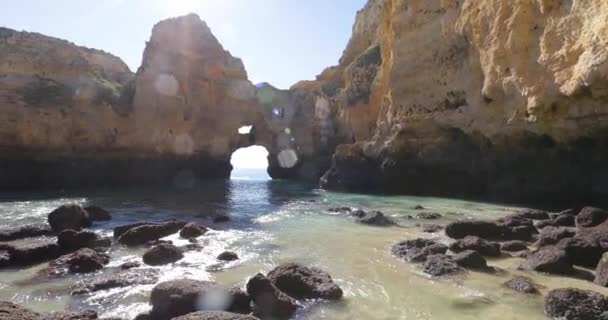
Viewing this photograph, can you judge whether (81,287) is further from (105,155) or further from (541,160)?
(105,155)

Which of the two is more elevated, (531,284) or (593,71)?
(593,71)

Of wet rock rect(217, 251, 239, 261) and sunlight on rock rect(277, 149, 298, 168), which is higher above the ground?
sunlight on rock rect(277, 149, 298, 168)

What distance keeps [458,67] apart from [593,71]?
12.2m

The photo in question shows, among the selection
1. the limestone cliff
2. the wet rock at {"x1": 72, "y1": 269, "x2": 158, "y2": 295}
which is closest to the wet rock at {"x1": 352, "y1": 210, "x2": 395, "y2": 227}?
the limestone cliff

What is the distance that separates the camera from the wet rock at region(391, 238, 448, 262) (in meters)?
9.08

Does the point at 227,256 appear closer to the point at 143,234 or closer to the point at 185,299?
the point at 185,299

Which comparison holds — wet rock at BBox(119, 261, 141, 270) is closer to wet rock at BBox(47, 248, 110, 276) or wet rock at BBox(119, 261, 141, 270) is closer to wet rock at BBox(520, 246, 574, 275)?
wet rock at BBox(47, 248, 110, 276)

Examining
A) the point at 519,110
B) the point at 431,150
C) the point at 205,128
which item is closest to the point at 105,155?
the point at 205,128

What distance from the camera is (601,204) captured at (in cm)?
1705

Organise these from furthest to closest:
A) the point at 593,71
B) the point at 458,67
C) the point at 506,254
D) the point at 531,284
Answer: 1. the point at 458,67
2. the point at 593,71
3. the point at 506,254
4. the point at 531,284

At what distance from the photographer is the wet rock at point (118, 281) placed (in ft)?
23.1

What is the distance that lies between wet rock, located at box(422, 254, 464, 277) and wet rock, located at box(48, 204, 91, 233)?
37.1 feet

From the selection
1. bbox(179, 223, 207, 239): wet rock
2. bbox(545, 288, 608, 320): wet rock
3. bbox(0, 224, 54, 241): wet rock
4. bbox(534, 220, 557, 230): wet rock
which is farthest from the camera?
bbox(534, 220, 557, 230): wet rock

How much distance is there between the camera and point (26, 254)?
9133 millimetres
